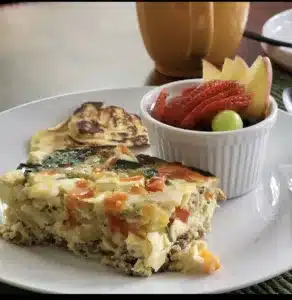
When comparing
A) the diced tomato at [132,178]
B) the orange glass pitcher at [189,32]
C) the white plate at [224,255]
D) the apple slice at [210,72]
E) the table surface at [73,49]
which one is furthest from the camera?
the table surface at [73,49]

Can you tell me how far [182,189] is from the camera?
87 cm

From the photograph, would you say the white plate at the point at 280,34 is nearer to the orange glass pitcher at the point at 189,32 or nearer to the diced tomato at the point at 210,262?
the orange glass pitcher at the point at 189,32

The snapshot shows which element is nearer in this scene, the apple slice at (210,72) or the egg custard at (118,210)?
the egg custard at (118,210)

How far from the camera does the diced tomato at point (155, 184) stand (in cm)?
86

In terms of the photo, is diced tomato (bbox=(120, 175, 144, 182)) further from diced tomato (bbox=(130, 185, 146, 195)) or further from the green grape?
the green grape

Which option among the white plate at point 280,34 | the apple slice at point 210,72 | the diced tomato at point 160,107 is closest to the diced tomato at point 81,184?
the diced tomato at point 160,107

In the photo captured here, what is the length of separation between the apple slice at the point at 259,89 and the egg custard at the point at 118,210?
0.58ft

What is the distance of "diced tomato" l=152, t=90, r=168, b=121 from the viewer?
1076mm

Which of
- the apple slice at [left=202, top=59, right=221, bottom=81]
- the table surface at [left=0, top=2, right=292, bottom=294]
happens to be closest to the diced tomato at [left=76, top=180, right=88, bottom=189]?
the apple slice at [left=202, top=59, right=221, bottom=81]

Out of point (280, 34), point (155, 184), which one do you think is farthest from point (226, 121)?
point (280, 34)

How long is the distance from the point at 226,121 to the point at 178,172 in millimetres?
132

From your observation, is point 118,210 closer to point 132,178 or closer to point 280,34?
point 132,178

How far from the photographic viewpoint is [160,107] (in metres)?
1.08

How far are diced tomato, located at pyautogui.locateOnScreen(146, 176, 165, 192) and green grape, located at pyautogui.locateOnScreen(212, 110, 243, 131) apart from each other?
0.17m
